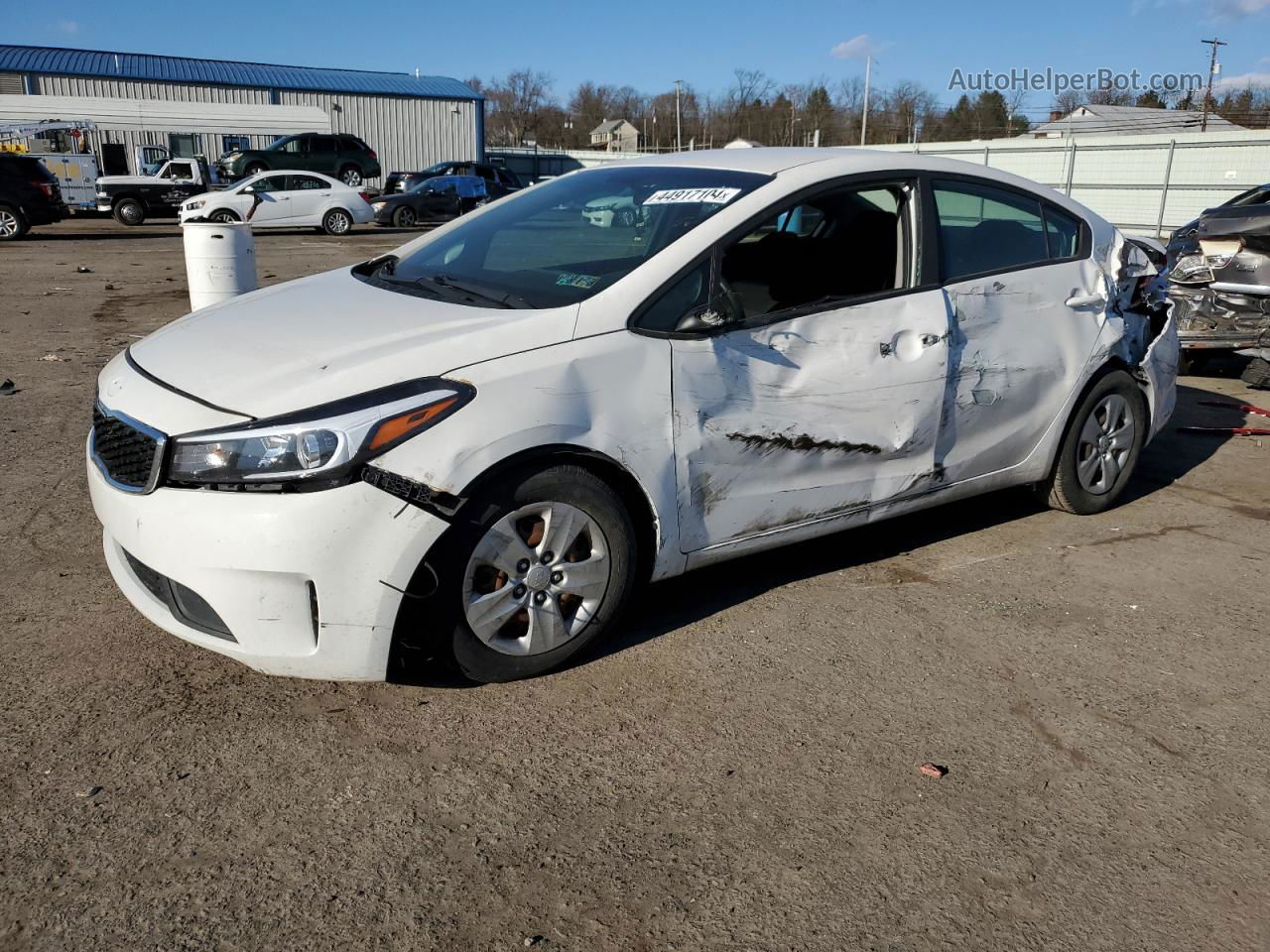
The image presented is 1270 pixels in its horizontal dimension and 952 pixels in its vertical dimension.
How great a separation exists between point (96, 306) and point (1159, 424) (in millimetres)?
10985

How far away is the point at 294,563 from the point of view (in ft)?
9.71

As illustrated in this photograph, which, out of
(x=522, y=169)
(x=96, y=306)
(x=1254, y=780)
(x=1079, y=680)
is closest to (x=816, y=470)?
(x=1079, y=680)

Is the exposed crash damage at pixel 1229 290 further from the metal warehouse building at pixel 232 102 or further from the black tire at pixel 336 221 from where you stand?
the metal warehouse building at pixel 232 102

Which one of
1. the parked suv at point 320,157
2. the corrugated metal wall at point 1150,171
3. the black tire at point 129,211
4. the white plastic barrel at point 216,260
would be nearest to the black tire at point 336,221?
the black tire at point 129,211

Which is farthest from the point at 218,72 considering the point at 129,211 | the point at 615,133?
the point at 615,133

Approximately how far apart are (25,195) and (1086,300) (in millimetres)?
21226

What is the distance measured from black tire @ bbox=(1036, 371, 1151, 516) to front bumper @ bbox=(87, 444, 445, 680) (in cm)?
323

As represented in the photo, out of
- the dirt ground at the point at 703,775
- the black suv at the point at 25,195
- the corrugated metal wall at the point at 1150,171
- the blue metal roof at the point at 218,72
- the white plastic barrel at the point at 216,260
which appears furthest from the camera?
the blue metal roof at the point at 218,72

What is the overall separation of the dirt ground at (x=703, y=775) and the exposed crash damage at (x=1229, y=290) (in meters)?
4.39

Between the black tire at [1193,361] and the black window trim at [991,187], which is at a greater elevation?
the black window trim at [991,187]

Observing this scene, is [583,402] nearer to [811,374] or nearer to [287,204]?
[811,374]

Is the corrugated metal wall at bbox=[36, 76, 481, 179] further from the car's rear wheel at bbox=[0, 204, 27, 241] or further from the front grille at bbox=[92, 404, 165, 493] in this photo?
the front grille at bbox=[92, 404, 165, 493]

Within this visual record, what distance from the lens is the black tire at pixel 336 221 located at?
25938 mm

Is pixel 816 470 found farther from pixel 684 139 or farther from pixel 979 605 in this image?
pixel 684 139
